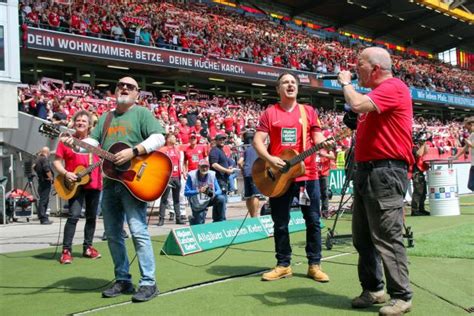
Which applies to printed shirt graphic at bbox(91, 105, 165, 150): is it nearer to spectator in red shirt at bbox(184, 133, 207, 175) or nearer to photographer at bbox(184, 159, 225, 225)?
photographer at bbox(184, 159, 225, 225)

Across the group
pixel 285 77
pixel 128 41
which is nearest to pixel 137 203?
pixel 285 77

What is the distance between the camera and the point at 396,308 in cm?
397

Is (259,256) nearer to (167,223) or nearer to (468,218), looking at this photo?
(167,223)

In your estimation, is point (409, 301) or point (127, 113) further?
point (127, 113)

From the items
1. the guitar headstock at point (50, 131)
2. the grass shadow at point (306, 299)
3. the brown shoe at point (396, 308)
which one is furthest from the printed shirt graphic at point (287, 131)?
the guitar headstock at point (50, 131)

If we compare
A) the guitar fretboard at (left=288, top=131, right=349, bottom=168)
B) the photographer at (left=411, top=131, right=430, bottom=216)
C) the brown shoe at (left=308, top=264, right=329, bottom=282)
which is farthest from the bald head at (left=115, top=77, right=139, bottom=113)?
the photographer at (left=411, top=131, right=430, bottom=216)

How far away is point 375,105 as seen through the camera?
3.99 metres

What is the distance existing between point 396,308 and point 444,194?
885 cm

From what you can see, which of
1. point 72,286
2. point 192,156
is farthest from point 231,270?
point 192,156

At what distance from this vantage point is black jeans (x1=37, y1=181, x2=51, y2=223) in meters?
12.7

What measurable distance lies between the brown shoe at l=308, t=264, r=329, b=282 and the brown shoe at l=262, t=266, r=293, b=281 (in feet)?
0.78

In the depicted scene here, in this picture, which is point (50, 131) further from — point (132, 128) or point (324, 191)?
point (324, 191)

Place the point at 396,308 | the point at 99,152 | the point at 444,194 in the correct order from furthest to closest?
the point at 444,194, the point at 99,152, the point at 396,308

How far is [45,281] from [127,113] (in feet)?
7.30
